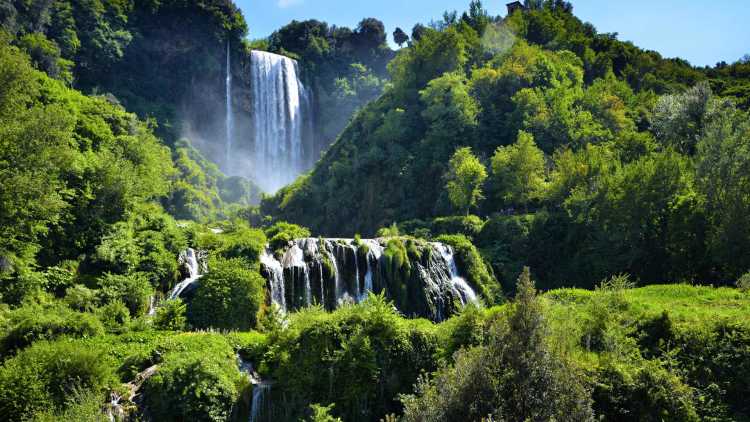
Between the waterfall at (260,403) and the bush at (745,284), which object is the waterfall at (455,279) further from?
the waterfall at (260,403)

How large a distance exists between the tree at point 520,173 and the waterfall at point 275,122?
134 feet

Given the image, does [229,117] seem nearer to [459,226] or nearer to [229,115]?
[229,115]

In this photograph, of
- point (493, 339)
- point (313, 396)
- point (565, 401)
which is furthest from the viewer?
point (313, 396)

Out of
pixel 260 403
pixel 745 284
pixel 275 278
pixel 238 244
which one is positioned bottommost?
pixel 260 403

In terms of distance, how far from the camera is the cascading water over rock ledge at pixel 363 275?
93.3 feet

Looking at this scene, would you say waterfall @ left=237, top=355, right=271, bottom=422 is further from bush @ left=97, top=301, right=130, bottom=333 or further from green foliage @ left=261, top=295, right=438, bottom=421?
bush @ left=97, top=301, right=130, bottom=333

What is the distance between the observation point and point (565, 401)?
38.3 feet

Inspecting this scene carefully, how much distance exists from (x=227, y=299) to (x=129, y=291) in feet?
14.4

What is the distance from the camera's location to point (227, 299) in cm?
2328

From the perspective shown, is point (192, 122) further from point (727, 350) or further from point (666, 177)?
point (727, 350)

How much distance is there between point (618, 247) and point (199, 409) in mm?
28154

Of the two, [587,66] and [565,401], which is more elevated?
[587,66]

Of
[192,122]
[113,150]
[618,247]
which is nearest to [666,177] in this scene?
[618,247]

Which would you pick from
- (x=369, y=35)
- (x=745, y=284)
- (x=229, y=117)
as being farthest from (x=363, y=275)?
(x=369, y=35)
